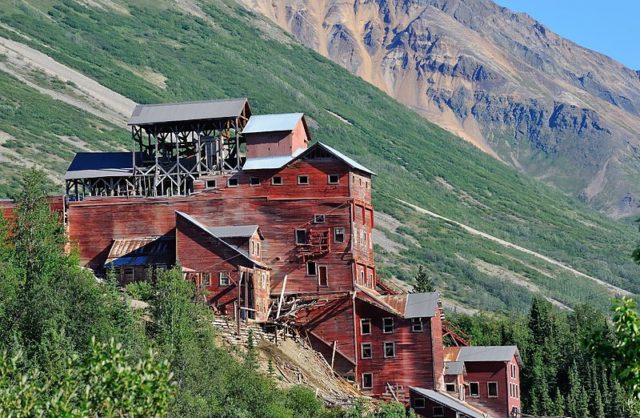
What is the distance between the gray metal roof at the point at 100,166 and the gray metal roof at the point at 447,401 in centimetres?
2585

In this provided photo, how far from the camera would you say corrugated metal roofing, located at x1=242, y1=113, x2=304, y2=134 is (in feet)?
305

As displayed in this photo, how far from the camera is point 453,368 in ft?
303

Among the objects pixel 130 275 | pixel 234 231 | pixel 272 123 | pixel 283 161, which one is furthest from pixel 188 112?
pixel 130 275

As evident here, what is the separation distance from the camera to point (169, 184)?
95.2 m

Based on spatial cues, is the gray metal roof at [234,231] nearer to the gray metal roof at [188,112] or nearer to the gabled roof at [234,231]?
the gabled roof at [234,231]

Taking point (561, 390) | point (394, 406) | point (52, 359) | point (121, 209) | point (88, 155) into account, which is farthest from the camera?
point (561, 390)

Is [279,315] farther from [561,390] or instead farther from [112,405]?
[112,405]

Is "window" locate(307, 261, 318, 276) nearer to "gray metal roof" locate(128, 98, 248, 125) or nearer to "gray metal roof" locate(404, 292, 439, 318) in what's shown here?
"gray metal roof" locate(404, 292, 439, 318)

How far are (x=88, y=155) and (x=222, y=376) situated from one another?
31.9 metres

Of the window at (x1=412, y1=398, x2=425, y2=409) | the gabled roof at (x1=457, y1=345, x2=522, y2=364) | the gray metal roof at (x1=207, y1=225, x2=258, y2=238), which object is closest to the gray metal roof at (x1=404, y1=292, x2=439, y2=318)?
the window at (x1=412, y1=398, x2=425, y2=409)

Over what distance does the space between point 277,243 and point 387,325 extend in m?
9.06

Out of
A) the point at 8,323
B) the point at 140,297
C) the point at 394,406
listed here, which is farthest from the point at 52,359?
the point at 394,406

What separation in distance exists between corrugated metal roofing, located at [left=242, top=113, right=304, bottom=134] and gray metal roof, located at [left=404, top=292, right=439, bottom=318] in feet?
47.2

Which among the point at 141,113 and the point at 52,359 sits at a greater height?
the point at 141,113
